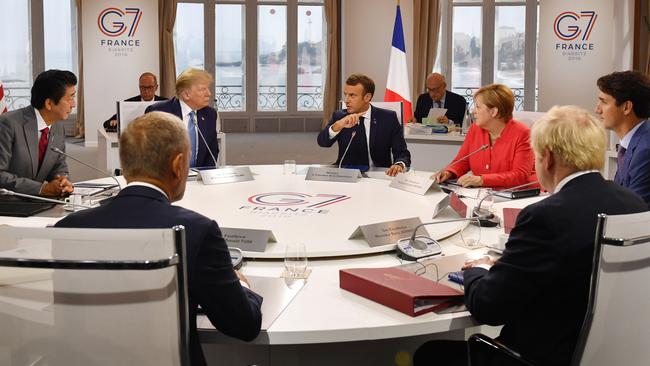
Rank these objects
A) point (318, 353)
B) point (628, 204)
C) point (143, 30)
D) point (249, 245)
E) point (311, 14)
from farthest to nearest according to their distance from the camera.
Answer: point (311, 14) < point (143, 30) < point (249, 245) < point (318, 353) < point (628, 204)

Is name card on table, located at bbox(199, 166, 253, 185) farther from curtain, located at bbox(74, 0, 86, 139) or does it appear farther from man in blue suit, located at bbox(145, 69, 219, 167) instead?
curtain, located at bbox(74, 0, 86, 139)

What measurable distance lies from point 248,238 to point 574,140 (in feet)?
4.01

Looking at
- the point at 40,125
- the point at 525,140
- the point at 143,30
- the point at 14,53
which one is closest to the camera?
the point at 40,125

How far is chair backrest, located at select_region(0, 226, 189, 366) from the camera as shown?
5.26ft

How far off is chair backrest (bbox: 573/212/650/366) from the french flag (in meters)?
6.87

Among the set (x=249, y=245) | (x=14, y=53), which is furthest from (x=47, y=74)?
(x=14, y=53)

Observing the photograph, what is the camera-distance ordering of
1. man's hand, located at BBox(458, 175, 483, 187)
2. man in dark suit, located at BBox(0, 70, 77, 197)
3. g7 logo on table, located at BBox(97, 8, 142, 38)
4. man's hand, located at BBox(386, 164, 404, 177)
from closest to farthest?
man in dark suit, located at BBox(0, 70, 77, 197)
man's hand, located at BBox(458, 175, 483, 187)
man's hand, located at BBox(386, 164, 404, 177)
g7 logo on table, located at BBox(97, 8, 142, 38)

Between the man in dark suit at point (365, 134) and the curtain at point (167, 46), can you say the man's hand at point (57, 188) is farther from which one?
the curtain at point (167, 46)

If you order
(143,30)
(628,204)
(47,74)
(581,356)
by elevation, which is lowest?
(581,356)

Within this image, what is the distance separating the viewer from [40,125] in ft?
13.7

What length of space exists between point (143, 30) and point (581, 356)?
1057 centimetres

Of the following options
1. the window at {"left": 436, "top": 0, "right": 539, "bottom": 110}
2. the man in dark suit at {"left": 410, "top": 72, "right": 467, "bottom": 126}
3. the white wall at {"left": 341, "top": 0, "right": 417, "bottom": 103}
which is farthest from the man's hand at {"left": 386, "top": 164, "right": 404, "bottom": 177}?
the window at {"left": 436, "top": 0, "right": 539, "bottom": 110}

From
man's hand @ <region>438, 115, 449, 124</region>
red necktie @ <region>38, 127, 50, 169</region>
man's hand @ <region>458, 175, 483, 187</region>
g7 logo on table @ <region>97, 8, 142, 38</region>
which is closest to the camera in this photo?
red necktie @ <region>38, 127, 50, 169</region>

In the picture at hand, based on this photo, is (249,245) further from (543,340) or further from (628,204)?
(628,204)
